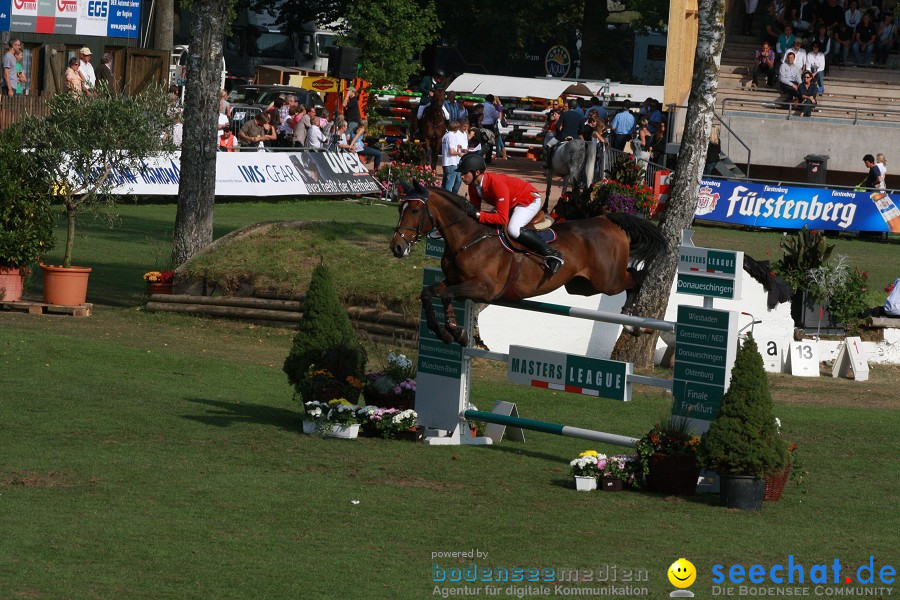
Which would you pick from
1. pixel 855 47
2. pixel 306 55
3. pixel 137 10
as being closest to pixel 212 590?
pixel 137 10

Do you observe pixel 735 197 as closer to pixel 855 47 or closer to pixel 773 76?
pixel 773 76

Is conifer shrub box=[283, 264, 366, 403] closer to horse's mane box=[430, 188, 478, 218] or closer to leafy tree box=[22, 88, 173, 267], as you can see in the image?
horse's mane box=[430, 188, 478, 218]

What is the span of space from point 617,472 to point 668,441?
484 millimetres

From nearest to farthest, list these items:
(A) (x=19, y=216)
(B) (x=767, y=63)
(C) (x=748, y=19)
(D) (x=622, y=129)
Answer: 1. (A) (x=19, y=216)
2. (D) (x=622, y=129)
3. (B) (x=767, y=63)
4. (C) (x=748, y=19)

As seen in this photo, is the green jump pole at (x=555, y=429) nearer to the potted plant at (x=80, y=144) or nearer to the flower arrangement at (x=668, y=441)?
the flower arrangement at (x=668, y=441)

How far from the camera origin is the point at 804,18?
42.0 metres

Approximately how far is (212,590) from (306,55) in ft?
206

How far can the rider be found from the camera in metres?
11.9

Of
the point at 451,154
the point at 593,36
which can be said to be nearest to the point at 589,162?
the point at 451,154

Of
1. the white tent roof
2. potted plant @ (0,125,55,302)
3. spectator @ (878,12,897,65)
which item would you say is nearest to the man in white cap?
potted plant @ (0,125,55,302)

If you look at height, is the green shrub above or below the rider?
below

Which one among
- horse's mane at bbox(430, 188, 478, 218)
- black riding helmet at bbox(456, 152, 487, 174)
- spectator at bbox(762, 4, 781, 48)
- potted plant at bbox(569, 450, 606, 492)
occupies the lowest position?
potted plant at bbox(569, 450, 606, 492)

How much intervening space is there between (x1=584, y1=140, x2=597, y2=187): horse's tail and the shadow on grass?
14.0 metres

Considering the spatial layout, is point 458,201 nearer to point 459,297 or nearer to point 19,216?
point 459,297
